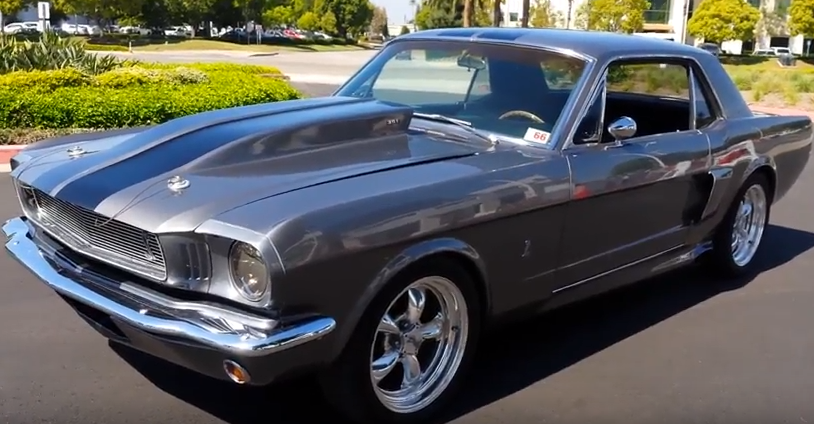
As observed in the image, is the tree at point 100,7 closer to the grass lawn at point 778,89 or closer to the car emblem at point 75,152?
the grass lawn at point 778,89

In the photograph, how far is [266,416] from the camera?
12.4ft

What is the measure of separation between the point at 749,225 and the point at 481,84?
2.62 meters

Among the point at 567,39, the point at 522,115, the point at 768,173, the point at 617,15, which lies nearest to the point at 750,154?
the point at 768,173

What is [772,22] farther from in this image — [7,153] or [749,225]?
[749,225]

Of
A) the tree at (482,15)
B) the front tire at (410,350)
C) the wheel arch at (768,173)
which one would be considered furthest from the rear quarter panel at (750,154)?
the tree at (482,15)

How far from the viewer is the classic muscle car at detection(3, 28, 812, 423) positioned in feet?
10.3

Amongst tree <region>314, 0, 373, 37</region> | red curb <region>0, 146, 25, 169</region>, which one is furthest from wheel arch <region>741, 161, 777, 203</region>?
tree <region>314, 0, 373, 37</region>

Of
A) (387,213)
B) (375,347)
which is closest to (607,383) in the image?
(375,347)

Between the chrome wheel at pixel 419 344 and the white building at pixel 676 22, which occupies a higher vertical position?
the white building at pixel 676 22

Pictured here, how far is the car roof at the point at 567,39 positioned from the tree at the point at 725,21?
2303 inches

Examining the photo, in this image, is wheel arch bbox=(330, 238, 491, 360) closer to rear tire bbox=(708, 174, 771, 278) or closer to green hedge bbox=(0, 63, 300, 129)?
rear tire bbox=(708, 174, 771, 278)

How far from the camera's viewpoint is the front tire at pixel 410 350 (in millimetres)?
3383

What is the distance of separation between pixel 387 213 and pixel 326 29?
84738mm

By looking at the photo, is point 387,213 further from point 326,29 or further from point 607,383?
point 326,29
